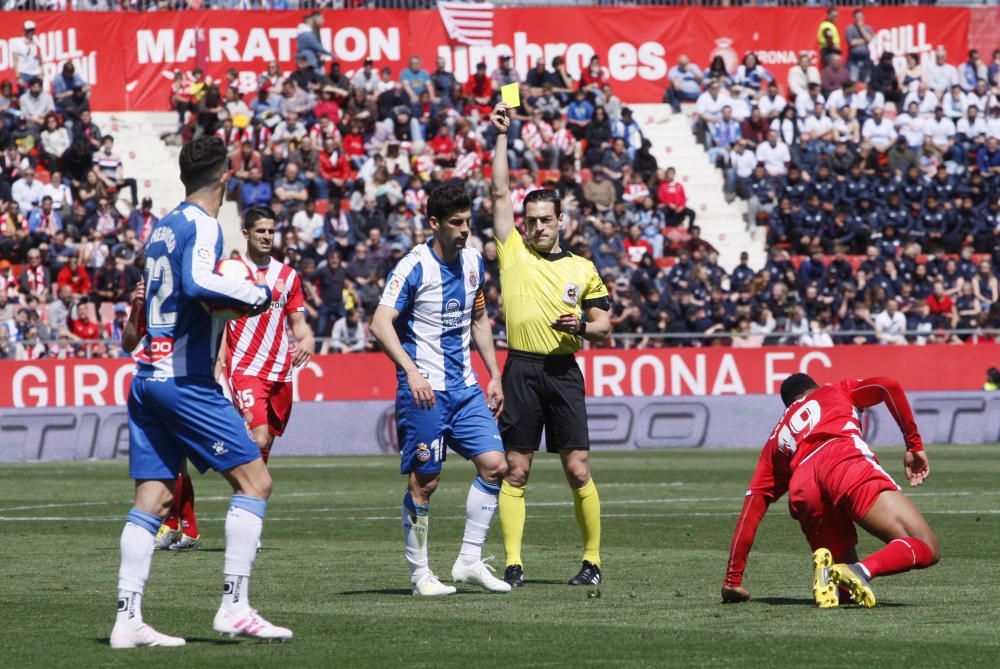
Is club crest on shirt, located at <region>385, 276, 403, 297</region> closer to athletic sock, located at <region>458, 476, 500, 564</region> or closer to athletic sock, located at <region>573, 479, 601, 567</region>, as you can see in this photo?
athletic sock, located at <region>458, 476, 500, 564</region>

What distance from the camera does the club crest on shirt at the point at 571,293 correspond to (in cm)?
1144

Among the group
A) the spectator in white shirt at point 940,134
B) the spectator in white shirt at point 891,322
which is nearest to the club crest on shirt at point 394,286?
the spectator in white shirt at point 891,322

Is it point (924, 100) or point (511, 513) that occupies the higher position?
point (924, 100)

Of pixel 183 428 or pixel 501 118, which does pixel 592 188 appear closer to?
pixel 501 118

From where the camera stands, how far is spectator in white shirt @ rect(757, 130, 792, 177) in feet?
121

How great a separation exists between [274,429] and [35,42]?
972 inches

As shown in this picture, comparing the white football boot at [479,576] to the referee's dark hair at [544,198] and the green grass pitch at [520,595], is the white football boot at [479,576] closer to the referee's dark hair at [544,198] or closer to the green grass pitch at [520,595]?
the green grass pitch at [520,595]

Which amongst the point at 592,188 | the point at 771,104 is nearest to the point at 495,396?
the point at 592,188

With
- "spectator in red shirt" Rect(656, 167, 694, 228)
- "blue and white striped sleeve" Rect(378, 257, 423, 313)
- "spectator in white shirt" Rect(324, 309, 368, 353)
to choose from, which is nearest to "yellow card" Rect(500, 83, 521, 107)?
"blue and white striped sleeve" Rect(378, 257, 423, 313)

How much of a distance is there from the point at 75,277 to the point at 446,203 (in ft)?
68.1

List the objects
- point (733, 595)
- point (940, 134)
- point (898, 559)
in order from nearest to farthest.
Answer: point (898, 559), point (733, 595), point (940, 134)

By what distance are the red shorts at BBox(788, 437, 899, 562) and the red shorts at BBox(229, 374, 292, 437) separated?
17.6 ft

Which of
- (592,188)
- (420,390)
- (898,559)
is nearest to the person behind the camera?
(898,559)

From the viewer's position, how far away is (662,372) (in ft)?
97.6
